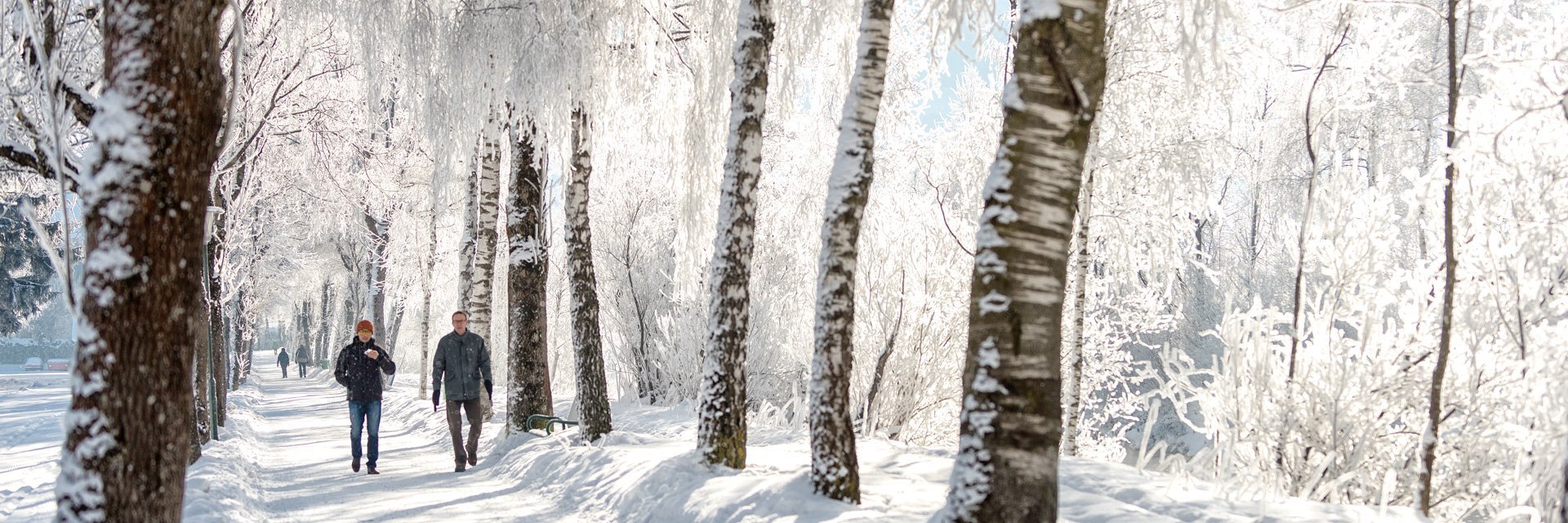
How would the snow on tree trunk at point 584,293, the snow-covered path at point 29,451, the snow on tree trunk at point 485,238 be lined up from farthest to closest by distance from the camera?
the snow on tree trunk at point 485,238 < the snow on tree trunk at point 584,293 < the snow-covered path at point 29,451

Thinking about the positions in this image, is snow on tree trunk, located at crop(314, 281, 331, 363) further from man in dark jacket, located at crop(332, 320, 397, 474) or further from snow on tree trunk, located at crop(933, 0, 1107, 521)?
snow on tree trunk, located at crop(933, 0, 1107, 521)

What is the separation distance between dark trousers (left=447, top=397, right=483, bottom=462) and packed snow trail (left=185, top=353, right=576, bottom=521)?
7.8 inches

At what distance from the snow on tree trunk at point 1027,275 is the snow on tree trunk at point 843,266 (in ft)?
9.23

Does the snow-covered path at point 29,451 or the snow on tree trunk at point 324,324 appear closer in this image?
the snow-covered path at point 29,451

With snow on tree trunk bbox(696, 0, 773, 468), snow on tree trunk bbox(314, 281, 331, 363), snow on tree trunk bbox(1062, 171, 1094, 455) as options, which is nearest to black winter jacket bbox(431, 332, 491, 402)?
snow on tree trunk bbox(696, 0, 773, 468)

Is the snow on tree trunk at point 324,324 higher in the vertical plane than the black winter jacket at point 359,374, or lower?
lower

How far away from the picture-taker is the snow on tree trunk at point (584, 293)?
10062mm

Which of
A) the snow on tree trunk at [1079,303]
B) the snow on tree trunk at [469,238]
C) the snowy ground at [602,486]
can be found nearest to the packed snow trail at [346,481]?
the snowy ground at [602,486]

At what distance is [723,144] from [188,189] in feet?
19.0

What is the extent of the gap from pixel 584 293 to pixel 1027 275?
719 cm

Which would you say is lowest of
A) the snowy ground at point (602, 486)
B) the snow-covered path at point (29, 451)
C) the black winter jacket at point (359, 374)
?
the snow-covered path at point (29, 451)

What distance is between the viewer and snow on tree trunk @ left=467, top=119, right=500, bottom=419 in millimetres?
12930

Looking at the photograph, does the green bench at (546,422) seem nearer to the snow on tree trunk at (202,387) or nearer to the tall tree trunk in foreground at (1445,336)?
the snow on tree trunk at (202,387)

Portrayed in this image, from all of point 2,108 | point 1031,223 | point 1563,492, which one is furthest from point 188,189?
→ point 1563,492
